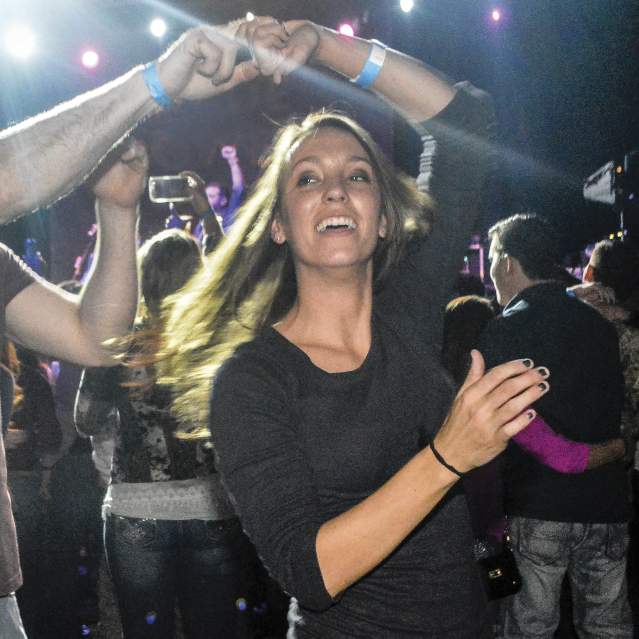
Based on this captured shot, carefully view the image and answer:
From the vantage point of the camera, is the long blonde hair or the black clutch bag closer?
the long blonde hair

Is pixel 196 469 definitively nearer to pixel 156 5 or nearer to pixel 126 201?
pixel 126 201

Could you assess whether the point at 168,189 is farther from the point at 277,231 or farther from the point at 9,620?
the point at 9,620

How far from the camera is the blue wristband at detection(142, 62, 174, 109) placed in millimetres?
1747

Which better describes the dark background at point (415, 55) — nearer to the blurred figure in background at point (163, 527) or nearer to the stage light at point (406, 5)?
the stage light at point (406, 5)

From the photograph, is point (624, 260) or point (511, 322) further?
point (624, 260)

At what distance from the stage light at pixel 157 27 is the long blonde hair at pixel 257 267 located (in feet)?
29.3

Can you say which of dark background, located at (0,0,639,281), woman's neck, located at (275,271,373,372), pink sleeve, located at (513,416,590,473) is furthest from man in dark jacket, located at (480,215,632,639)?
dark background, located at (0,0,639,281)

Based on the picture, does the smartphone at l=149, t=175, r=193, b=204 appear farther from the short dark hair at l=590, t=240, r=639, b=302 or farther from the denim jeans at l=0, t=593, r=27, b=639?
the denim jeans at l=0, t=593, r=27, b=639

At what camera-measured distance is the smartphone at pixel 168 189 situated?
446 centimetres

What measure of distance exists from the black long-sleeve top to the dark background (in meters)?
8.72

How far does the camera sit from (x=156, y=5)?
1017cm

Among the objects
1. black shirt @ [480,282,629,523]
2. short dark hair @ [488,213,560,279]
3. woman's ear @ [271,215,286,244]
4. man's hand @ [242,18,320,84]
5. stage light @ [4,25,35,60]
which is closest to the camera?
man's hand @ [242,18,320,84]

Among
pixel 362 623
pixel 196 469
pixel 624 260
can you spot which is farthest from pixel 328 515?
pixel 624 260

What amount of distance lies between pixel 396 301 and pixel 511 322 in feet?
5.07
